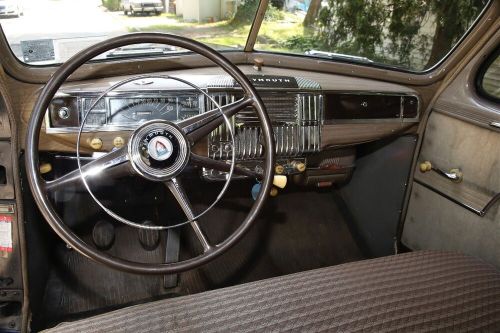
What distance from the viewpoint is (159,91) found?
1.82 metres

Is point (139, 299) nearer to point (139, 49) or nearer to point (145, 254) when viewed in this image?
point (145, 254)

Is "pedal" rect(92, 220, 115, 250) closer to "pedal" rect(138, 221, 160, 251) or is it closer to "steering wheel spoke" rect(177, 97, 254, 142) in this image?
"pedal" rect(138, 221, 160, 251)

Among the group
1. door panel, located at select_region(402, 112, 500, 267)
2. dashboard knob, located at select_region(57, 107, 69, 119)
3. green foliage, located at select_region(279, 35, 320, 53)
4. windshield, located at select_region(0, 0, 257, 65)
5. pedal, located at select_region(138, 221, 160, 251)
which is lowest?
pedal, located at select_region(138, 221, 160, 251)

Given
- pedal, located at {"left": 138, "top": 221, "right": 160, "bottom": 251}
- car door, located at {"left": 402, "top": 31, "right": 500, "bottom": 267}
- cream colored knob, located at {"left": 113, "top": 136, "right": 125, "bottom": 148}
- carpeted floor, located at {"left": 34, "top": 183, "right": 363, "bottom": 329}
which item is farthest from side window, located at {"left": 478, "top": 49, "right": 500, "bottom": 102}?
pedal, located at {"left": 138, "top": 221, "right": 160, "bottom": 251}

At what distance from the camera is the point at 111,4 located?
1.97 metres

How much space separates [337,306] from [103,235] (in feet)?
5.48

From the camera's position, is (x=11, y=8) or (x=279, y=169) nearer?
(x=11, y=8)

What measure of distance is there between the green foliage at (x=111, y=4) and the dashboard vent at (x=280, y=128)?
0.62 m

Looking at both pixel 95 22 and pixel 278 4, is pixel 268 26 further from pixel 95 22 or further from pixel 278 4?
pixel 95 22

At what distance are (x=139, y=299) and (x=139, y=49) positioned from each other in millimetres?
1285

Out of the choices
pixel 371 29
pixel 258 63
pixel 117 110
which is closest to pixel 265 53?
pixel 258 63

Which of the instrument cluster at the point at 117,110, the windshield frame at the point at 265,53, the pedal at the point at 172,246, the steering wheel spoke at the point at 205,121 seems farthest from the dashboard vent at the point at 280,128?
the pedal at the point at 172,246

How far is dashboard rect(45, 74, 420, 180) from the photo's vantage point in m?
1.77

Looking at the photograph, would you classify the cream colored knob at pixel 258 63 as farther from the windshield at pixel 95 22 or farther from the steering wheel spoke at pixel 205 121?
the steering wheel spoke at pixel 205 121
